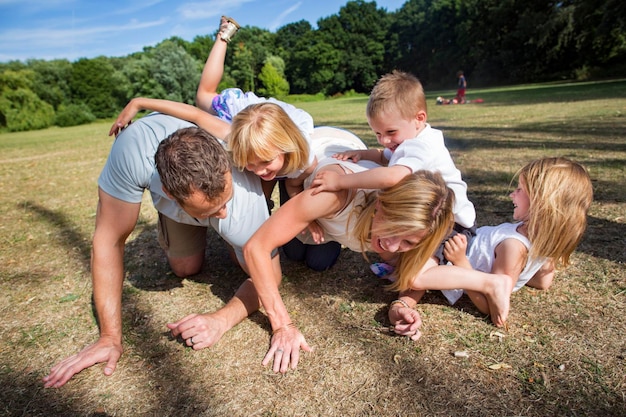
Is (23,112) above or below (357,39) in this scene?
below

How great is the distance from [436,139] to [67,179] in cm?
701

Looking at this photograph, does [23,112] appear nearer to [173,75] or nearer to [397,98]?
[173,75]

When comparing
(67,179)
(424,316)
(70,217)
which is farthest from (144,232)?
(67,179)

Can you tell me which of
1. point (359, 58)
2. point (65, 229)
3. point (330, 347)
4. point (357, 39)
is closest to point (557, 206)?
point (330, 347)

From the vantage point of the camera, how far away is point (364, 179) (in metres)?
2.04

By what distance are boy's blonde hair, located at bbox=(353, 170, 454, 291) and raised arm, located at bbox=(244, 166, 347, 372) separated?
20 centimetres

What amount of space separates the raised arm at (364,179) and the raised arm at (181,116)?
75cm

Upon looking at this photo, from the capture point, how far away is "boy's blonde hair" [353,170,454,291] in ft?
6.43

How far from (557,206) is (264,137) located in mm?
1639

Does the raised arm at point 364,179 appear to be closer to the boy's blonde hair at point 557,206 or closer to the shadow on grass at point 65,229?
the boy's blonde hair at point 557,206

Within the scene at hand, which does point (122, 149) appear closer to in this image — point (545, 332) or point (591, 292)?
point (545, 332)

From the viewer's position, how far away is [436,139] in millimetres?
2609

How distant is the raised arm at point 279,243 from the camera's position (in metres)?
2.07

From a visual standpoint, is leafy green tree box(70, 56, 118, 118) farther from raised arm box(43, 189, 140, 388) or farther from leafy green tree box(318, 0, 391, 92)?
raised arm box(43, 189, 140, 388)
